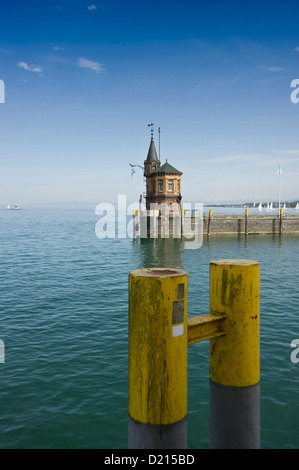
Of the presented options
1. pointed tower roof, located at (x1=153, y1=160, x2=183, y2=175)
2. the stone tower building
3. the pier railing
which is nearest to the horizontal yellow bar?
the pier railing

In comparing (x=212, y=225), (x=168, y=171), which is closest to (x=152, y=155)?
(x=168, y=171)

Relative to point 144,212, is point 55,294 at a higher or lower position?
lower

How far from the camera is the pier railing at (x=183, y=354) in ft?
8.43

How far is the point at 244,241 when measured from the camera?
4259 cm

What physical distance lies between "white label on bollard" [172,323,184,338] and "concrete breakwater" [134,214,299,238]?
1585 inches

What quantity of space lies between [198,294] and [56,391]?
1023cm

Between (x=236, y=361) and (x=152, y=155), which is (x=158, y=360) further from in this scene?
(x=152, y=155)

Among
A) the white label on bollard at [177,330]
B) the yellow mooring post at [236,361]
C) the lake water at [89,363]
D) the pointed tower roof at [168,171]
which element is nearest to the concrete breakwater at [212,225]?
the pointed tower roof at [168,171]

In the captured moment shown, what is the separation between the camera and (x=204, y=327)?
302 centimetres

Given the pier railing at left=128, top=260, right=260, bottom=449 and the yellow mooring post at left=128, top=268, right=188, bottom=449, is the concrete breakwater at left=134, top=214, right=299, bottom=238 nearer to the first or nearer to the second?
the pier railing at left=128, top=260, right=260, bottom=449

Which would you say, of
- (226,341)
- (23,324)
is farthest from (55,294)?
(226,341)

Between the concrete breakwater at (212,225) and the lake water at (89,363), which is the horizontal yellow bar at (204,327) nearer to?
the lake water at (89,363)

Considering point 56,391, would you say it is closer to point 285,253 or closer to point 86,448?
point 86,448

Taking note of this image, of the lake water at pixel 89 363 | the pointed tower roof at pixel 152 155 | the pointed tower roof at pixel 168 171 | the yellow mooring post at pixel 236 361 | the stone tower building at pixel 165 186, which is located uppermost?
the pointed tower roof at pixel 152 155
